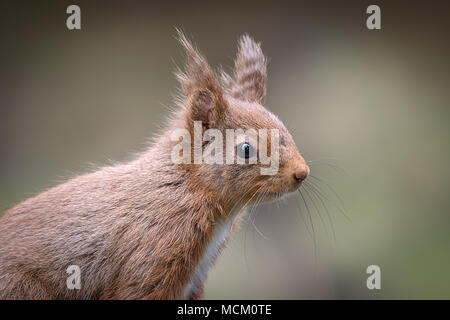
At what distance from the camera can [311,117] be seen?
16.6ft

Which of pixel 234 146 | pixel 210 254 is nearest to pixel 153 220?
pixel 210 254

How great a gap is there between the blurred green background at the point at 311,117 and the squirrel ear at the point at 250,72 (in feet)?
7.16

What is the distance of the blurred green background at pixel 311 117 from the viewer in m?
4.85

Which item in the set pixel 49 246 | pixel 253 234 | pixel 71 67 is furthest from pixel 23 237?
pixel 71 67

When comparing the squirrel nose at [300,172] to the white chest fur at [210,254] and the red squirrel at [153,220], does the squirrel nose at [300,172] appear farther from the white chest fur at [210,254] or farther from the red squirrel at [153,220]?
the white chest fur at [210,254]

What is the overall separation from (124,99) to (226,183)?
126 inches

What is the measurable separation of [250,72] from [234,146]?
505mm

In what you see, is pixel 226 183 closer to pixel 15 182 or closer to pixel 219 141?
pixel 219 141

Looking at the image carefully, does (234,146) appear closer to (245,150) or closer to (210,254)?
(245,150)

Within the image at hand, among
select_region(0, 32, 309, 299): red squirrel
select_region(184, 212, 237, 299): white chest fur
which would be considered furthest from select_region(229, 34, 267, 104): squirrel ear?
select_region(184, 212, 237, 299): white chest fur

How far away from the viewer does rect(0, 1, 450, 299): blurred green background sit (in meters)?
4.85

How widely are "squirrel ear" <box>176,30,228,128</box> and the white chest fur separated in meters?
0.49

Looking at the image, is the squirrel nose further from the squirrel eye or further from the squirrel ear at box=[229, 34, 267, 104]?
the squirrel ear at box=[229, 34, 267, 104]

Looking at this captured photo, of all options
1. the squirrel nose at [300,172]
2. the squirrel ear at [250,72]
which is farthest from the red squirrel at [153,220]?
the squirrel ear at [250,72]
